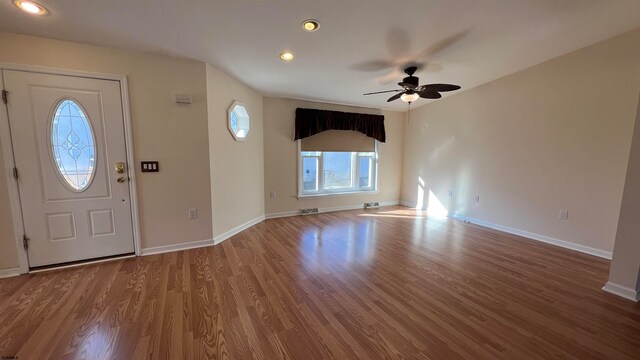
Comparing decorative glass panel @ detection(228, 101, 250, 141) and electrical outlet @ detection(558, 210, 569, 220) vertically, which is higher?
decorative glass panel @ detection(228, 101, 250, 141)

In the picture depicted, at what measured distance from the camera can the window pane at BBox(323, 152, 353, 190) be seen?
5281 mm

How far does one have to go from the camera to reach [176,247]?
10.2ft

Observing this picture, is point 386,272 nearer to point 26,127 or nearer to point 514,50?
point 514,50

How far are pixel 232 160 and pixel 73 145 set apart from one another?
1.71 meters

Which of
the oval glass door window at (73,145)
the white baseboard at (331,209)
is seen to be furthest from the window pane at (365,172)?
the oval glass door window at (73,145)

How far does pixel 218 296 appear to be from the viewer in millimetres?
2125

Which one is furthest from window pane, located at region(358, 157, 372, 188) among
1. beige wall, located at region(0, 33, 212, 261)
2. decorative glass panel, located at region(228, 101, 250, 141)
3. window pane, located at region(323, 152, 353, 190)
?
beige wall, located at region(0, 33, 212, 261)

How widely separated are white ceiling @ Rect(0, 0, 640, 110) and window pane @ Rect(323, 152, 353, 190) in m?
2.12

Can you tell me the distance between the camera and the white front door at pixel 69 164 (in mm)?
2416

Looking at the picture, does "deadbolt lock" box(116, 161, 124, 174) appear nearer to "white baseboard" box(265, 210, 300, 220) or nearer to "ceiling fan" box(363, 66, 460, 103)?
"white baseboard" box(265, 210, 300, 220)

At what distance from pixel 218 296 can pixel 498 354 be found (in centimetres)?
212

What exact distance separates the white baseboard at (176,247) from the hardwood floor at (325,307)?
15 cm

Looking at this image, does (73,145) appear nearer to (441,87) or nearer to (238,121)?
(238,121)

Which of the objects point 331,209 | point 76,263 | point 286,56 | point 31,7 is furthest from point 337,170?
point 31,7
